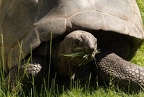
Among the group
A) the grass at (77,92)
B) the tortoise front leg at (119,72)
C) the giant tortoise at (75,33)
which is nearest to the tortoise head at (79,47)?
the giant tortoise at (75,33)

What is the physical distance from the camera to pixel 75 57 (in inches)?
151

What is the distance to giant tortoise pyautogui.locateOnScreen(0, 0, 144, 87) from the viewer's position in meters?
4.00

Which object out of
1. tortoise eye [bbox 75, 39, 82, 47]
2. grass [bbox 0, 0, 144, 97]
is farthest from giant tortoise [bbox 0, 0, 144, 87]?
grass [bbox 0, 0, 144, 97]

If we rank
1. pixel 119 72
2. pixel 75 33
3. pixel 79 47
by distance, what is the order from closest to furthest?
pixel 79 47 → pixel 75 33 → pixel 119 72

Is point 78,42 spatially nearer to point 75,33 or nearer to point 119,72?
point 75,33

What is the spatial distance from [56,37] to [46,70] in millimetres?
366

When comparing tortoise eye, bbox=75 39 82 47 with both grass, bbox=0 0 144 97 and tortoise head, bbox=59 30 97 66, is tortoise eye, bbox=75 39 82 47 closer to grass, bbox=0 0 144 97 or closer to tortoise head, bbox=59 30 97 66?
tortoise head, bbox=59 30 97 66

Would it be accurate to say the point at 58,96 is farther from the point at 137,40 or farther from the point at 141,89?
the point at 137,40

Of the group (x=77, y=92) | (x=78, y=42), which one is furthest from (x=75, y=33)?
(x=77, y=92)

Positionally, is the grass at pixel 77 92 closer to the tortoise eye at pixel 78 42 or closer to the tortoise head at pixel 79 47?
the tortoise head at pixel 79 47

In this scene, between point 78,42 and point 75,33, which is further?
point 75,33

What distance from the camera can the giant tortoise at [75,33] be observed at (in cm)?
400

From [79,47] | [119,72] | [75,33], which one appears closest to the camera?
[79,47]

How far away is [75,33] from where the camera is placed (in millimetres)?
3852
